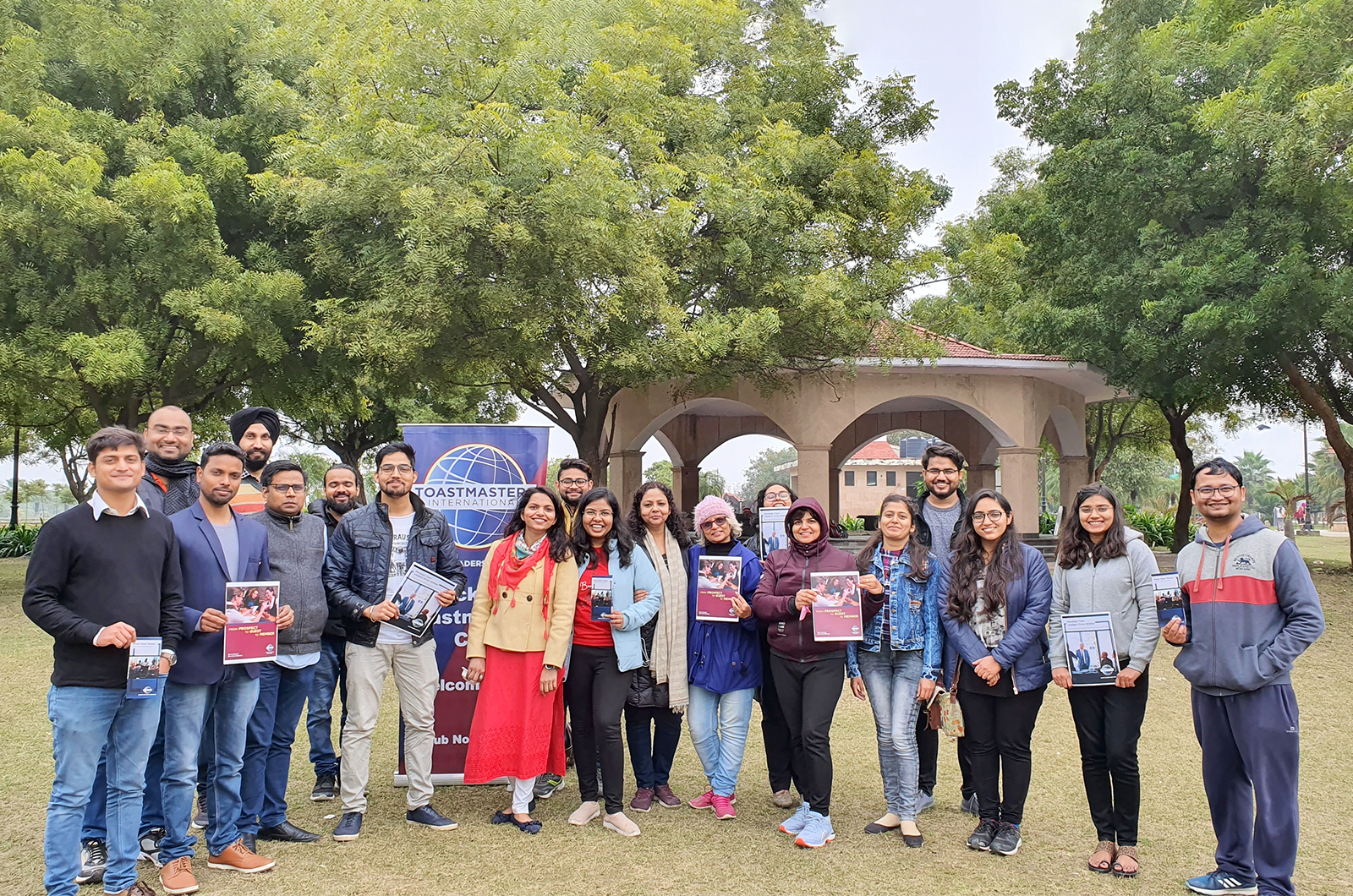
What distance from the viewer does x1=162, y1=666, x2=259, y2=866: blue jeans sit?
3996 mm

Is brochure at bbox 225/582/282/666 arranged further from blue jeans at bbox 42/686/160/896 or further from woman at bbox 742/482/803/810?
woman at bbox 742/482/803/810

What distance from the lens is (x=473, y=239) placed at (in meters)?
11.2

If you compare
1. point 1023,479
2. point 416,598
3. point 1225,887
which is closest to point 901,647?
point 1225,887

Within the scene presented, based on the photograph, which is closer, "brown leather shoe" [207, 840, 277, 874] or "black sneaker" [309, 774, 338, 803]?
"brown leather shoe" [207, 840, 277, 874]

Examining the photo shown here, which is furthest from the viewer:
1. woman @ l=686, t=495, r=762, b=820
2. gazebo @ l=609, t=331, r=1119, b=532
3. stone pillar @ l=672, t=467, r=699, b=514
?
stone pillar @ l=672, t=467, r=699, b=514

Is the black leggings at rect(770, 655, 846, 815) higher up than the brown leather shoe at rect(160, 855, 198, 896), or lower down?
higher up

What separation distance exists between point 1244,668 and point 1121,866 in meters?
1.13

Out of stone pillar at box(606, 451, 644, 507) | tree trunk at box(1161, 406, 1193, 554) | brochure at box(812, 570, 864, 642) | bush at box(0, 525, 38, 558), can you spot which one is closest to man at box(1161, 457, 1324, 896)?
brochure at box(812, 570, 864, 642)

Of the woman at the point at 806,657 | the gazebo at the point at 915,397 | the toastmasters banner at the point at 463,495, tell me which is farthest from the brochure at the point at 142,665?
the gazebo at the point at 915,397

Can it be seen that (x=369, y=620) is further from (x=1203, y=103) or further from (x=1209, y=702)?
(x=1203, y=103)

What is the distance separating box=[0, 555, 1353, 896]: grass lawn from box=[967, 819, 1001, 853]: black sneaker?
53 mm

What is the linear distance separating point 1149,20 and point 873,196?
8.63 m

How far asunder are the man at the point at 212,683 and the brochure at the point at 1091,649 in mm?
3511

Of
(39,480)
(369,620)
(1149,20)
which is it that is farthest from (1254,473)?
(369,620)
